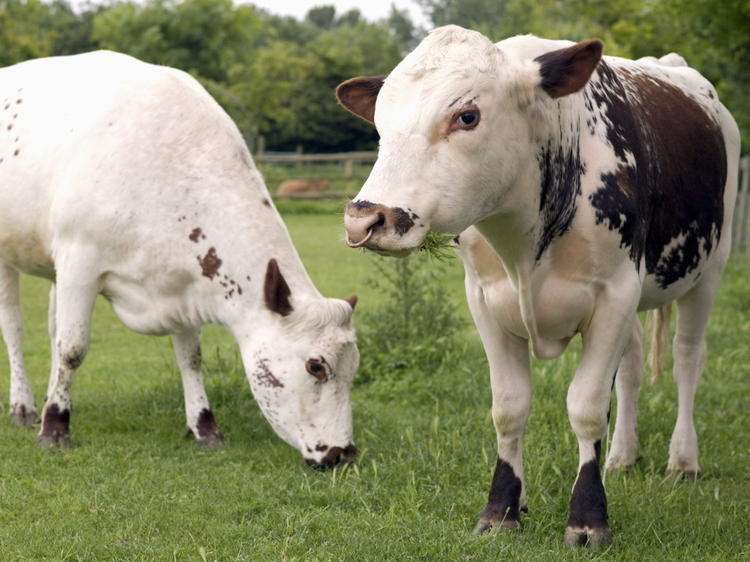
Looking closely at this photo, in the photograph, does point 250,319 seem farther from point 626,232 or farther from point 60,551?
point 626,232

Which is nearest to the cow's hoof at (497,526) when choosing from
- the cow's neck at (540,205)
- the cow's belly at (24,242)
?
the cow's neck at (540,205)

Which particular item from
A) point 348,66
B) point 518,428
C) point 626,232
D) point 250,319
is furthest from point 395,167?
point 348,66

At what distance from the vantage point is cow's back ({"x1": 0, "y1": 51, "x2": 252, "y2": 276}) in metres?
6.06

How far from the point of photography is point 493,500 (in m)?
4.49

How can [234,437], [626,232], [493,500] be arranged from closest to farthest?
[626,232], [493,500], [234,437]

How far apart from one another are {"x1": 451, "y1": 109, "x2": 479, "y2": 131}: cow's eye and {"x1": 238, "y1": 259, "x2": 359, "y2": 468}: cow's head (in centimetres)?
247

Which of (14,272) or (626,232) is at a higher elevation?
(626,232)

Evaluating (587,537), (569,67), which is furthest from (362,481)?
(569,67)

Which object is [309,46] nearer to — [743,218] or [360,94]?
[743,218]

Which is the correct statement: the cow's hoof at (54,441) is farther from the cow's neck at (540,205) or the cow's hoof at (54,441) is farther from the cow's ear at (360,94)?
the cow's neck at (540,205)

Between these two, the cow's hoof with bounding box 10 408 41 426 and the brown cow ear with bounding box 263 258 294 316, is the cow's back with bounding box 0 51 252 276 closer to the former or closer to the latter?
the brown cow ear with bounding box 263 258 294 316

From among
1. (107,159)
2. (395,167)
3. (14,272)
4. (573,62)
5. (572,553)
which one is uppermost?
(573,62)

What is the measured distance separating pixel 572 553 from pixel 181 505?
1.77 metres

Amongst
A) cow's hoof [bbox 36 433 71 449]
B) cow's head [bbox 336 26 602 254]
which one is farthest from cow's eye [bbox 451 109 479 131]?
cow's hoof [bbox 36 433 71 449]
